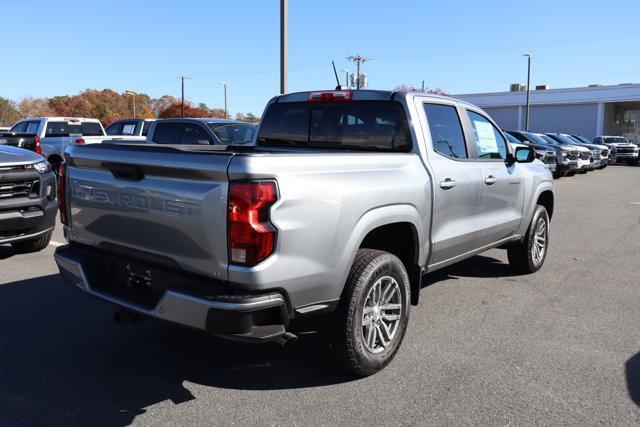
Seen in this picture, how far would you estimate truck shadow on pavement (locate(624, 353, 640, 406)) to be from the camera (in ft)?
11.4

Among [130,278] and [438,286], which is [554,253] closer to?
[438,286]

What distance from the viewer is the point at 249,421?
3131 mm

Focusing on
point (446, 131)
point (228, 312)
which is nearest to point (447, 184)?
point (446, 131)

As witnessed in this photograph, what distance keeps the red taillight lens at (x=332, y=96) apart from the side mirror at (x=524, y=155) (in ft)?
6.87

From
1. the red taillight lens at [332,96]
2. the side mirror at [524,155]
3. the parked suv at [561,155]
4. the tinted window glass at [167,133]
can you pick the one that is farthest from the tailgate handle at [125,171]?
the parked suv at [561,155]

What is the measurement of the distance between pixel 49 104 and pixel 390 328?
319 feet

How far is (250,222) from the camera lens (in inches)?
112

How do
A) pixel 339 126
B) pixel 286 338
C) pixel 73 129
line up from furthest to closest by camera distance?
pixel 73 129 < pixel 339 126 < pixel 286 338

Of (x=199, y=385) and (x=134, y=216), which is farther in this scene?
(x=199, y=385)

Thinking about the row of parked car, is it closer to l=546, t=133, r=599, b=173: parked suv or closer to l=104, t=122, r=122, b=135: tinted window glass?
l=546, t=133, r=599, b=173: parked suv

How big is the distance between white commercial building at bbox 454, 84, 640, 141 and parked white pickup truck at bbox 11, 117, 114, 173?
159 feet

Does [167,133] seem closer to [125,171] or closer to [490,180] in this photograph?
[490,180]

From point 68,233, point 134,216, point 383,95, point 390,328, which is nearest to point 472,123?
point 383,95

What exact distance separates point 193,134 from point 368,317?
8694 mm
